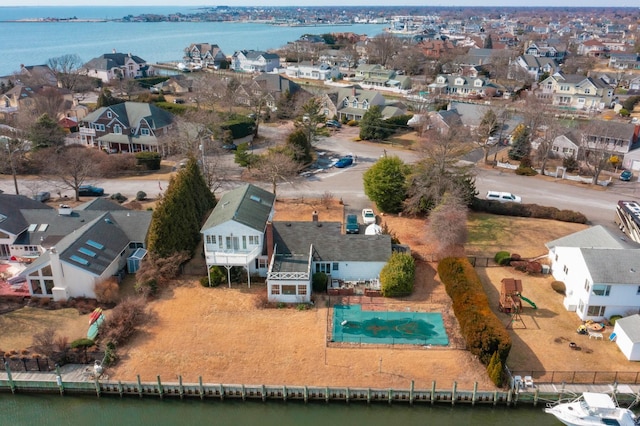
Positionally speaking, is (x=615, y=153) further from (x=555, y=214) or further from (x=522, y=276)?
(x=522, y=276)

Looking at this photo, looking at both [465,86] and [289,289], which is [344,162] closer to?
[289,289]

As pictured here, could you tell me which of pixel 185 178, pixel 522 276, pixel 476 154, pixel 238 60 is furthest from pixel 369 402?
pixel 238 60

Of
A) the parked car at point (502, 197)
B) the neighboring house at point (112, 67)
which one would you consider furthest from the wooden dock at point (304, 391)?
the neighboring house at point (112, 67)

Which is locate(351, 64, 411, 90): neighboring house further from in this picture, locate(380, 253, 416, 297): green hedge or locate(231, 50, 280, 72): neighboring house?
locate(380, 253, 416, 297): green hedge

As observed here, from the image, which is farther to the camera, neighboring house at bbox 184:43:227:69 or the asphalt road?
neighboring house at bbox 184:43:227:69

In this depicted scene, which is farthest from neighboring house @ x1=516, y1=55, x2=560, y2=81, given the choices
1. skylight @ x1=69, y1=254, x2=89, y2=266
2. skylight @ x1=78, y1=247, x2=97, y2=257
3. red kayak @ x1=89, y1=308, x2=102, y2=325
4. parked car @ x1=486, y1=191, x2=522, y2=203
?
red kayak @ x1=89, y1=308, x2=102, y2=325

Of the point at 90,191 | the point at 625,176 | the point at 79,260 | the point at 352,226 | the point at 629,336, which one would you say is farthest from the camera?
the point at 625,176

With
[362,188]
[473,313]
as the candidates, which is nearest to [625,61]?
[362,188]
